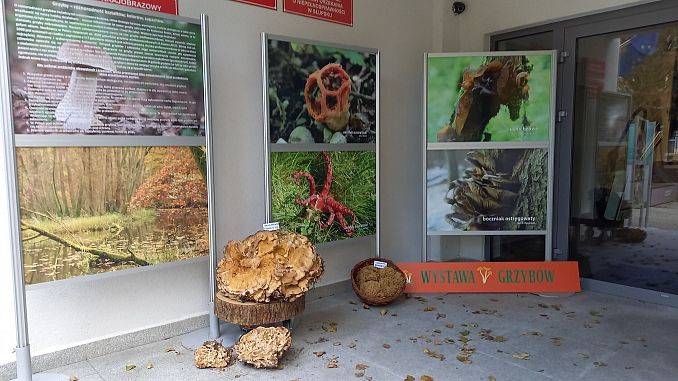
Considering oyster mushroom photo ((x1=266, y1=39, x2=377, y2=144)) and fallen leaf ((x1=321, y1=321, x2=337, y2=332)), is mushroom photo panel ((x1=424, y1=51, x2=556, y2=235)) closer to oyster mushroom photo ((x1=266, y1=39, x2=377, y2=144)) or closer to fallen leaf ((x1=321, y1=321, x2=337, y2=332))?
oyster mushroom photo ((x1=266, y1=39, x2=377, y2=144))

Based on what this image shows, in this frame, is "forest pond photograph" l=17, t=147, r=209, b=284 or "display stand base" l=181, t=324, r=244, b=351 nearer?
"forest pond photograph" l=17, t=147, r=209, b=284

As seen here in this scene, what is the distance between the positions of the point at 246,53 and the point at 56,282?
1.88 m

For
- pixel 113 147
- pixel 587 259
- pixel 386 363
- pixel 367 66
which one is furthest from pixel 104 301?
pixel 587 259

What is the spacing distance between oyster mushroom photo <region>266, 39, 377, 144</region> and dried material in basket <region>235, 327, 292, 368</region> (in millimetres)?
1286

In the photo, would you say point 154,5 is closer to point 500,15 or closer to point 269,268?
point 269,268

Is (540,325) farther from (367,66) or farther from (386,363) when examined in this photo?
(367,66)

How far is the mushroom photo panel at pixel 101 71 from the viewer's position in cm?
235

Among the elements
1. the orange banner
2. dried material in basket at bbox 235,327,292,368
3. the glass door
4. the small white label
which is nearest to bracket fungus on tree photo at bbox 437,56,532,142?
the glass door

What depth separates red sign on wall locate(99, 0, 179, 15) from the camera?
9.45 feet

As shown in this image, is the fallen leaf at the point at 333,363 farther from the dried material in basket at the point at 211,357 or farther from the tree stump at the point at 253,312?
the dried material in basket at the point at 211,357

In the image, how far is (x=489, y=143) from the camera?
4.01m

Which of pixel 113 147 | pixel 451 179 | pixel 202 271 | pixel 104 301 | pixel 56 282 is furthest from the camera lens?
pixel 451 179

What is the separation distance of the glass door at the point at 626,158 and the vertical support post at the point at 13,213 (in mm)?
3989

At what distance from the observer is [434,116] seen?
4027mm
